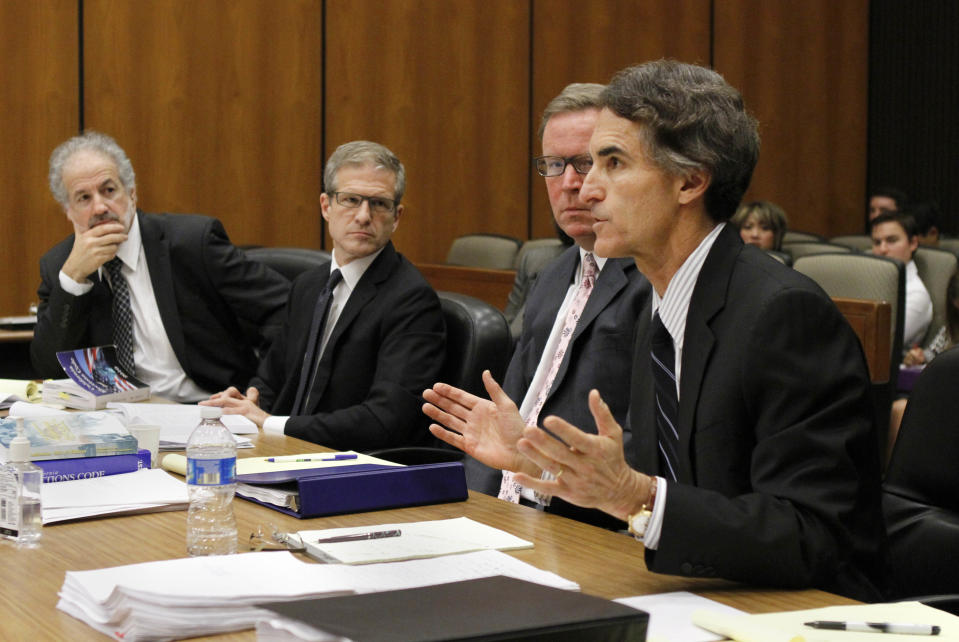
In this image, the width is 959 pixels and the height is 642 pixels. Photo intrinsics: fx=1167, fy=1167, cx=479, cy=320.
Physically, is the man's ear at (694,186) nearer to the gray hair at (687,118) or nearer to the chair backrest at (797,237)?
the gray hair at (687,118)

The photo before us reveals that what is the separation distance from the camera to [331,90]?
7.83 m

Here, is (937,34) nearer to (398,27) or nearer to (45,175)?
(398,27)

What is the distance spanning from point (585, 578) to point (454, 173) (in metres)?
6.98

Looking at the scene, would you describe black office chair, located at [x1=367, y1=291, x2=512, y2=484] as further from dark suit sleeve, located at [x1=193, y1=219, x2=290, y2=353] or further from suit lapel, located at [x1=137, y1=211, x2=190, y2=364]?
suit lapel, located at [x1=137, y1=211, x2=190, y2=364]

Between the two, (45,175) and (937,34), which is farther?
(937,34)

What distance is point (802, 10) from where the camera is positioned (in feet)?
33.8

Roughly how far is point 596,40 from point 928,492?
7.46 meters

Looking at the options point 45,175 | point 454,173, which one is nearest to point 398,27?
point 454,173

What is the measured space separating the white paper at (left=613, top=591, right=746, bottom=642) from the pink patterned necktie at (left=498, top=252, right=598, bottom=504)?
3.46 feet

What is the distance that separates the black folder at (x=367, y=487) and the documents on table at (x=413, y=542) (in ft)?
0.43

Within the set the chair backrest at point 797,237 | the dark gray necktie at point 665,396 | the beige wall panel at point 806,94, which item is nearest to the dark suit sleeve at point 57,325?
the dark gray necktie at point 665,396

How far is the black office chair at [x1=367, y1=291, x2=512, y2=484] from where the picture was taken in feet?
10.2

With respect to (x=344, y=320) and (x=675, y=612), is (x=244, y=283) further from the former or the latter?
(x=675, y=612)

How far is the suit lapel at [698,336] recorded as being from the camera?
1.80 meters
